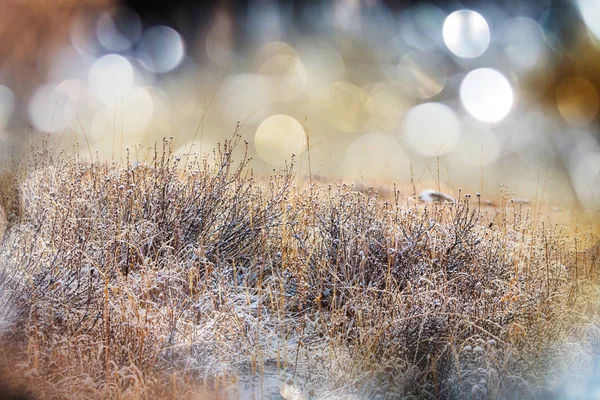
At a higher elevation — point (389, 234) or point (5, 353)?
point (389, 234)

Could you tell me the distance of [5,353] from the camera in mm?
2213

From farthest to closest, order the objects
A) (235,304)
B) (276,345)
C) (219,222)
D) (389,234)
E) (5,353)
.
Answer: (219,222) < (389,234) < (235,304) < (276,345) < (5,353)

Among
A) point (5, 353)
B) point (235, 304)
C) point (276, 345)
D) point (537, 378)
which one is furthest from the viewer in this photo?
point (235, 304)

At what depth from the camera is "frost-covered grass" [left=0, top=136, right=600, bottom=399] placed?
226 cm

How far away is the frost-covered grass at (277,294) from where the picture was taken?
2.26 metres

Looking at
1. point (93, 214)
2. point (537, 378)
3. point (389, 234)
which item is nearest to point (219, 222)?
point (93, 214)

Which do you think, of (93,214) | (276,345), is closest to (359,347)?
(276,345)

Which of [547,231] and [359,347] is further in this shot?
[547,231]

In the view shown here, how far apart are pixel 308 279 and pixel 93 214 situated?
1678mm

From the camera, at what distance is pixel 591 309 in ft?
10.3

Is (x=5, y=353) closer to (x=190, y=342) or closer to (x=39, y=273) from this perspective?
(x=39, y=273)

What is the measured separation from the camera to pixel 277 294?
323cm

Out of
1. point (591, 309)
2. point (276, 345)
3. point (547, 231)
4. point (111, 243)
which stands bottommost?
point (276, 345)

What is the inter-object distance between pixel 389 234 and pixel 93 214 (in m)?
2.17
